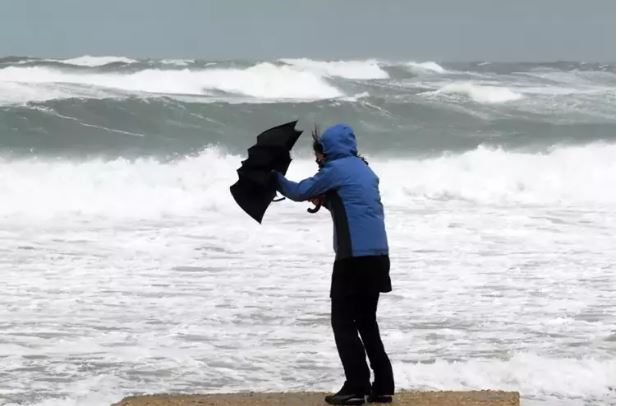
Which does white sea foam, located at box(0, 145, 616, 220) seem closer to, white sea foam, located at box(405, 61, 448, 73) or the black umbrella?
white sea foam, located at box(405, 61, 448, 73)

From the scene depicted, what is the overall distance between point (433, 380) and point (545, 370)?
0.73 meters

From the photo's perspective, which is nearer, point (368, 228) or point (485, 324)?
point (368, 228)

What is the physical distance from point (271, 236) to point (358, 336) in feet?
28.2

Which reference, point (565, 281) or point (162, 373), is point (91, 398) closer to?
point (162, 373)

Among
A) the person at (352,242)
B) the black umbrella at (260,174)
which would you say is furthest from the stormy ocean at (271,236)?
the black umbrella at (260,174)

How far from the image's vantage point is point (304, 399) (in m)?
5.34

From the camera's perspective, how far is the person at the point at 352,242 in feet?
15.3

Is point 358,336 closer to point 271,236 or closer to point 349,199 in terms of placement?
point 349,199

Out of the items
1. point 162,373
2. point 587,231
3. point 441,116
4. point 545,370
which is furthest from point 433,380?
point 441,116

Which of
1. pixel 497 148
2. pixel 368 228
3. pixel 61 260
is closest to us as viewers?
pixel 368 228

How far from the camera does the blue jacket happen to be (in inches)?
183

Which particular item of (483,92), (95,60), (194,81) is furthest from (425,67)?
(95,60)

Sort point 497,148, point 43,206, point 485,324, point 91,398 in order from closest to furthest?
point 91,398 → point 485,324 → point 43,206 → point 497,148

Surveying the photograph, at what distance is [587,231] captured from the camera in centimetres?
1417
